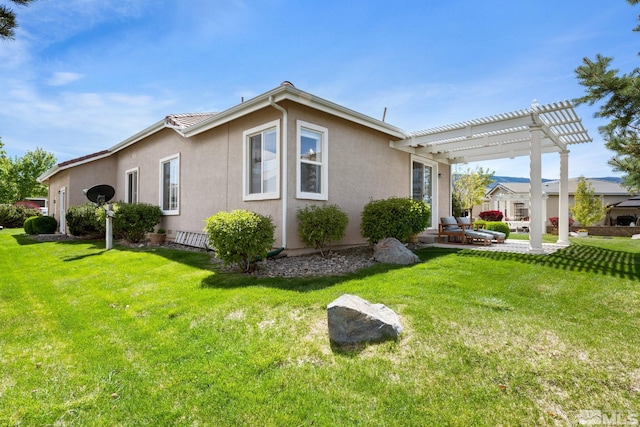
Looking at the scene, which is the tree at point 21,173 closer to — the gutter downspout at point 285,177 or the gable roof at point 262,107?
the gable roof at point 262,107

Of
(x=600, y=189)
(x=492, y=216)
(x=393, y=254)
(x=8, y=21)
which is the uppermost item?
(x=8, y=21)

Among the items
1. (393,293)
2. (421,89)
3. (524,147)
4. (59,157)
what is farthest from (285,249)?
(59,157)

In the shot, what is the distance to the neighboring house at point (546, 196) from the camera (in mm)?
24562

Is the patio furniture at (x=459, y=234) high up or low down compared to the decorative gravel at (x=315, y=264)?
up

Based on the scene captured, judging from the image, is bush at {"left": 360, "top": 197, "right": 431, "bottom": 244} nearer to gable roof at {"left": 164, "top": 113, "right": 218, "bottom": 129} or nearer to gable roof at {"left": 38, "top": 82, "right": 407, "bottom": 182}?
gable roof at {"left": 38, "top": 82, "right": 407, "bottom": 182}

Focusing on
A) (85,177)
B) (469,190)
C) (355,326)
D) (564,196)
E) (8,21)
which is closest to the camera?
(355,326)

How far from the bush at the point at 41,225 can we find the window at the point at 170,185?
9150 millimetres

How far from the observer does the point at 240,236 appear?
5.73 meters

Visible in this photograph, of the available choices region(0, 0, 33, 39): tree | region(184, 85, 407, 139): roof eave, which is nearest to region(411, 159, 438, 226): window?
region(184, 85, 407, 139): roof eave

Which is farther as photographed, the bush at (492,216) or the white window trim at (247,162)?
the bush at (492,216)

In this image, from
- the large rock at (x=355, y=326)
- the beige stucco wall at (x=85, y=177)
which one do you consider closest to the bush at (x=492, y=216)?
the large rock at (x=355, y=326)

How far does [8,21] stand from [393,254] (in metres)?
6.85

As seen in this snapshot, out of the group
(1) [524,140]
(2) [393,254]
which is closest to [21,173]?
(2) [393,254]

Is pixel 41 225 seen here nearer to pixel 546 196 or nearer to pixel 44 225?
pixel 44 225
